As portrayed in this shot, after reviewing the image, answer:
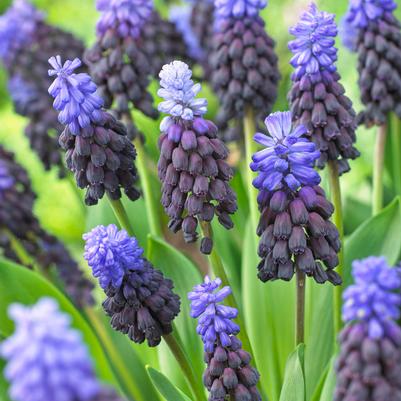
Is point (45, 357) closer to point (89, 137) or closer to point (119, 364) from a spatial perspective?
point (89, 137)

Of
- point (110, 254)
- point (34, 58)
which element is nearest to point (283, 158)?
point (110, 254)

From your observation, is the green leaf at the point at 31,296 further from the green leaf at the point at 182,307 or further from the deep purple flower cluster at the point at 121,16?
the deep purple flower cluster at the point at 121,16

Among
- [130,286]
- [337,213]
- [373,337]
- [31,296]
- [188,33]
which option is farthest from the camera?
[188,33]

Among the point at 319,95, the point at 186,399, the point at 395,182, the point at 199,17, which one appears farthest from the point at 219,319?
the point at 199,17

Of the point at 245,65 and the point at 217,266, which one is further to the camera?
the point at 245,65

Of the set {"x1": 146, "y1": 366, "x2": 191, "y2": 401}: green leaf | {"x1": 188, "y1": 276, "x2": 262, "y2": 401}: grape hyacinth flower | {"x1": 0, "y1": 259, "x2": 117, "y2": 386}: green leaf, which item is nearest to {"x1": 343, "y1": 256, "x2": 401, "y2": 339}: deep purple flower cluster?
{"x1": 188, "y1": 276, "x2": 262, "y2": 401}: grape hyacinth flower

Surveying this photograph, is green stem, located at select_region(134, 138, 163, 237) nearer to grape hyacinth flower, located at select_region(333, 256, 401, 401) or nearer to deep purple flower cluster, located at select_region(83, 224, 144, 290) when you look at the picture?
deep purple flower cluster, located at select_region(83, 224, 144, 290)
